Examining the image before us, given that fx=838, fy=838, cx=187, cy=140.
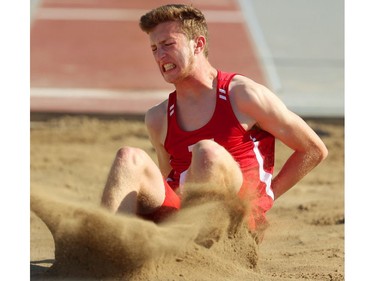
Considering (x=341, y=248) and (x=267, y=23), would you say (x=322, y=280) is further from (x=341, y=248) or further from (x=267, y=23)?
(x=267, y=23)

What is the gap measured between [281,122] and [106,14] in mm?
8365

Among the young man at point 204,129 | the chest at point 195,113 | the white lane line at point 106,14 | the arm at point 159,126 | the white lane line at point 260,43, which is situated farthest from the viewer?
the white lane line at point 106,14

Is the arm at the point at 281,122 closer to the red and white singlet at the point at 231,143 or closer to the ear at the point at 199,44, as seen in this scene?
the red and white singlet at the point at 231,143

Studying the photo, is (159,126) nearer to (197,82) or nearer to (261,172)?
(197,82)

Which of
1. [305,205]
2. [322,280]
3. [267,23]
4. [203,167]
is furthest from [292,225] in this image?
[267,23]

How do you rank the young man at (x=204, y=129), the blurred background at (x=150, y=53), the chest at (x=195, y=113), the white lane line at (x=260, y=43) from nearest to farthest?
the young man at (x=204, y=129)
the chest at (x=195, y=113)
the blurred background at (x=150, y=53)
the white lane line at (x=260, y=43)

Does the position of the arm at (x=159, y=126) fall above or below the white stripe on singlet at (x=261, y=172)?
above

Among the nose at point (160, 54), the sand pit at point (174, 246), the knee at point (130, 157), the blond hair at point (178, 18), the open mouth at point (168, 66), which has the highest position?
the blond hair at point (178, 18)

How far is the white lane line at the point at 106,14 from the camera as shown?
11.6m

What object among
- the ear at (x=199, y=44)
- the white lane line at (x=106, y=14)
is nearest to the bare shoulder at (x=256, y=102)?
the ear at (x=199, y=44)

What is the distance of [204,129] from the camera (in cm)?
395

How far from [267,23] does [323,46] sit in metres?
1.36

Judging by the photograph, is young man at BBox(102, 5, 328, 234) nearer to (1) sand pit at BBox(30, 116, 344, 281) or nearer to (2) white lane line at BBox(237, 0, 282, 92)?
(1) sand pit at BBox(30, 116, 344, 281)

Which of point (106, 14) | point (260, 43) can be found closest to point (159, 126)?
point (260, 43)
